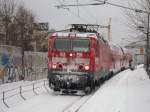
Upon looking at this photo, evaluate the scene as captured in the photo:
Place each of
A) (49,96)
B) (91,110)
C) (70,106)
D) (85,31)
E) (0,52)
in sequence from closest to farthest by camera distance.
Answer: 1. (91,110)
2. (70,106)
3. (49,96)
4. (85,31)
5. (0,52)

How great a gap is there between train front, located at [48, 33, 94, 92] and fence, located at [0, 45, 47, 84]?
7.71 meters

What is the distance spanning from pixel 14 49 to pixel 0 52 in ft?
9.83

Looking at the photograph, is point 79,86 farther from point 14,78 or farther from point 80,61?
point 14,78

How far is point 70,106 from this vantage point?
1862 centimetres

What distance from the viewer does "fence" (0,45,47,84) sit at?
31.2 m

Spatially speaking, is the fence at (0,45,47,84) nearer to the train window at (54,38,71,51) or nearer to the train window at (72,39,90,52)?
the train window at (54,38,71,51)

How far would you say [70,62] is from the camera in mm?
23469

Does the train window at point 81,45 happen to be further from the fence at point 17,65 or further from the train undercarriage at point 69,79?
the fence at point 17,65

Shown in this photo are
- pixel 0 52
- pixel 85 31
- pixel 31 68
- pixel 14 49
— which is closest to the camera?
pixel 85 31

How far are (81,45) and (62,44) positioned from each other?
3.38ft

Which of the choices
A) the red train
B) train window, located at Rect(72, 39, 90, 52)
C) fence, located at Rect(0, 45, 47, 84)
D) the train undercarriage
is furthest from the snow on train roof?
fence, located at Rect(0, 45, 47, 84)

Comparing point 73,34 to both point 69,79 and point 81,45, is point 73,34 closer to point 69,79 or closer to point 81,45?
point 81,45

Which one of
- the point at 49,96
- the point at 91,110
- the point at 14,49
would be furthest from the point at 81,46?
the point at 14,49

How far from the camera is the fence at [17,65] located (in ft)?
102
